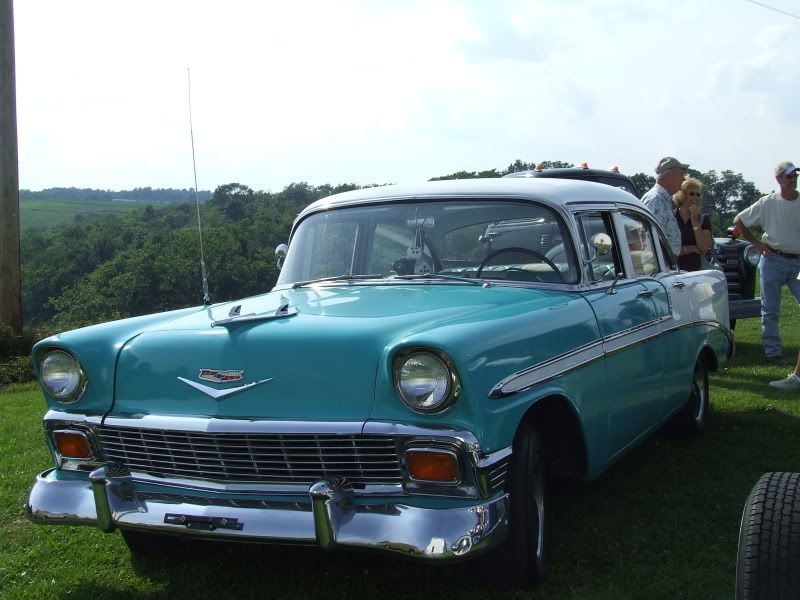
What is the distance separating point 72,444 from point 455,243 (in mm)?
1881

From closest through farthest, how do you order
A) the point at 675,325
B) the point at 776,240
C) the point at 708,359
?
1. the point at 675,325
2. the point at 708,359
3. the point at 776,240

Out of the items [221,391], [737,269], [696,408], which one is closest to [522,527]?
[221,391]

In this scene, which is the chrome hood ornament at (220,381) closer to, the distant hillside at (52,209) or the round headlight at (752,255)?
the round headlight at (752,255)

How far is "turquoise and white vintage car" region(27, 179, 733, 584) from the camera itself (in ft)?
9.21

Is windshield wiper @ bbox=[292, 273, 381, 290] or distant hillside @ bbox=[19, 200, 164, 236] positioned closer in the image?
windshield wiper @ bbox=[292, 273, 381, 290]

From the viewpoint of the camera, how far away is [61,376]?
11.1 ft

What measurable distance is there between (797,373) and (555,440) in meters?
3.88

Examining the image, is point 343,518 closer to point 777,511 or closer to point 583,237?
point 777,511

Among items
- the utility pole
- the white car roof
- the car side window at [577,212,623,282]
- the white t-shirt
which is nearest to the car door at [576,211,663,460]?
the car side window at [577,212,623,282]

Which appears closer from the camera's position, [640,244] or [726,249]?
[640,244]

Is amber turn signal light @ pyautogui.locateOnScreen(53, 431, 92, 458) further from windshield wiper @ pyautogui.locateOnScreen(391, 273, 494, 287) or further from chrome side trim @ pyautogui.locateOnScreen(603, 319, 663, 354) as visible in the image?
chrome side trim @ pyautogui.locateOnScreen(603, 319, 663, 354)

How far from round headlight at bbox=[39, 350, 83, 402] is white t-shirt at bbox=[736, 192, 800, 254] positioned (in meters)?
6.17

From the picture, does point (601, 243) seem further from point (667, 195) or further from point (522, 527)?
point (667, 195)

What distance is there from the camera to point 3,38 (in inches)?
403
